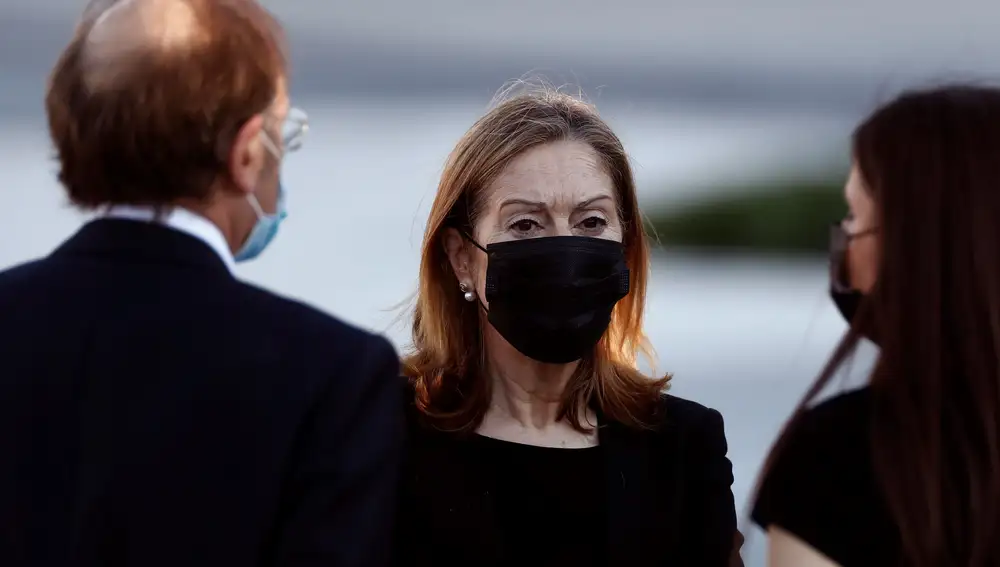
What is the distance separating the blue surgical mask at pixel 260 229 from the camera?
150cm

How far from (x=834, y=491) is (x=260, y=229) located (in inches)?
31.0

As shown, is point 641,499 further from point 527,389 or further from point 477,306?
point 477,306

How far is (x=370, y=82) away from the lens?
10234mm

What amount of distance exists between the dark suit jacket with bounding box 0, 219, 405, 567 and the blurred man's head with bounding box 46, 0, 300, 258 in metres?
0.06

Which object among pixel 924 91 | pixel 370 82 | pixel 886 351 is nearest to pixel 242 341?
pixel 886 351

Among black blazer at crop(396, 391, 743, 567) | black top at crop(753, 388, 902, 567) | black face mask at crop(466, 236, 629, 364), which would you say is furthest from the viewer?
black face mask at crop(466, 236, 629, 364)

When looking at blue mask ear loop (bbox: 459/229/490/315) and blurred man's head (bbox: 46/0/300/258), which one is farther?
blue mask ear loop (bbox: 459/229/490/315)

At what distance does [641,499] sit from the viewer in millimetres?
2191

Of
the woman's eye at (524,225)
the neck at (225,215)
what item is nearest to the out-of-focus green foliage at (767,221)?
the woman's eye at (524,225)

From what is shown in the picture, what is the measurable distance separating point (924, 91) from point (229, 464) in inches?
39.0

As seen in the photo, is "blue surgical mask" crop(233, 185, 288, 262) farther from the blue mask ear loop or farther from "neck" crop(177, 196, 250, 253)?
the blue mask ear loop

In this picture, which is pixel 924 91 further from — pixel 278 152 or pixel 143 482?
pixel 143 482

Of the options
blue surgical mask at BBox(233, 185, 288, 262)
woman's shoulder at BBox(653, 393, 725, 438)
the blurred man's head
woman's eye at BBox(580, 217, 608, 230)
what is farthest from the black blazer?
the blurred man's head

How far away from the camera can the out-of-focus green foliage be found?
12.5 metres
